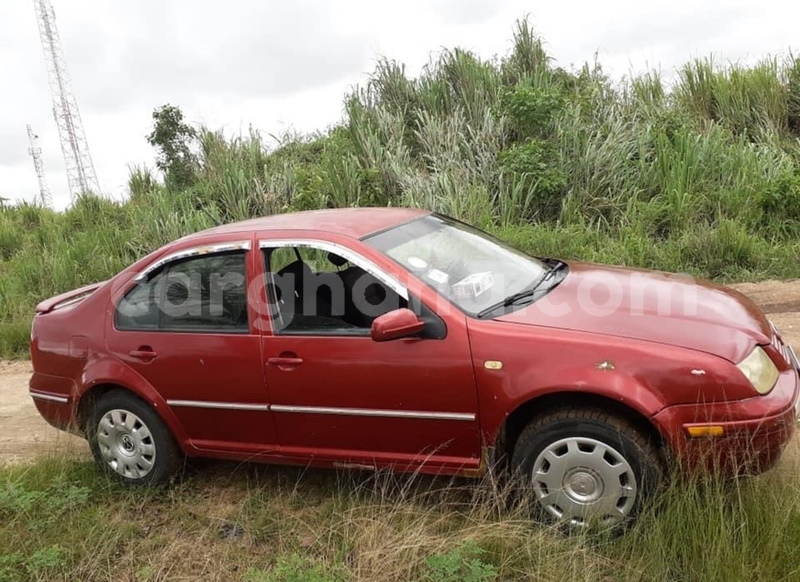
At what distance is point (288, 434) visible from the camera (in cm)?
394

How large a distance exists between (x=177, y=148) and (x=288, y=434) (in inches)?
420

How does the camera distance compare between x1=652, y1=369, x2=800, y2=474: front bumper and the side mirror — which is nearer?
x1=652, y1=369, x2=800, y2=474: front bumper

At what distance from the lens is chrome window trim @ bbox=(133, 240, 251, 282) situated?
4098 mm

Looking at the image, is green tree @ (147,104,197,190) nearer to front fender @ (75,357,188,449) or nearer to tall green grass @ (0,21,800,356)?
tall green grass @ (0,21,800,356)

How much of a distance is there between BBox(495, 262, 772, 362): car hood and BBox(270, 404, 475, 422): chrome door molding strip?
20.2 inches

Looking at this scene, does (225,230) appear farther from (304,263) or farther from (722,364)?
(722,364)

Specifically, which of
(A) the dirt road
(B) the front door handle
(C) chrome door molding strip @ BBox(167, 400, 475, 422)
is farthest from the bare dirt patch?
(C) chrome door molding strip @ BBox(167, 400, 475, 422)

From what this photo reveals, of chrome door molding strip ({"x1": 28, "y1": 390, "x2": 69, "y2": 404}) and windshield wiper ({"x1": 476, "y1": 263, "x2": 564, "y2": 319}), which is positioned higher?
windshield wiper ({"x1": 476, "y1": 263, "x2": 564, "y2": 319})

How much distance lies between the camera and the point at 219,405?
4051 millimetres

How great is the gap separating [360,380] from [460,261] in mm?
951

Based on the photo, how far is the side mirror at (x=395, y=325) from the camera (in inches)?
133

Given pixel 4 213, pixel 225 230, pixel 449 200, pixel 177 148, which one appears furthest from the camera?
pixel 4 213

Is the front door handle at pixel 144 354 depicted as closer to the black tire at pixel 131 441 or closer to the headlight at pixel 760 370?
the black tire at pixel 131 441

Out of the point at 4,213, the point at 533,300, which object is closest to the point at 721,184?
the point at 533,300
